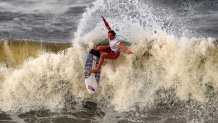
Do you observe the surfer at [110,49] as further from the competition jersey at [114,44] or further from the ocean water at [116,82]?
the ocean water at [116,82]

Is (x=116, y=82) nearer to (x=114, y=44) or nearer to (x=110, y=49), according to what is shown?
(x=110, y=49)

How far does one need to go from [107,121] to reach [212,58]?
11.4 feet

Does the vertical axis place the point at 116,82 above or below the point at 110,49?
below

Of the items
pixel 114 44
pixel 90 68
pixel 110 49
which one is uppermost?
pixel 114 44

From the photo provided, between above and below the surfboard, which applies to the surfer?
above

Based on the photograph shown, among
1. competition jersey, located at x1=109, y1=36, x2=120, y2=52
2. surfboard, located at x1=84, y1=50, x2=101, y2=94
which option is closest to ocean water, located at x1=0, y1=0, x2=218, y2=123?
surfboard, located at x1=84, y1=50, x2=101, y2=94

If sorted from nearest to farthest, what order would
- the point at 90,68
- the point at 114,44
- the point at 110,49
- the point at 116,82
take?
the point at 114,44 → the point at 110,49 → the point at 90,68 → the point at 116,82

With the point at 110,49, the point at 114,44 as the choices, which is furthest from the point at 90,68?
the point at 114,44

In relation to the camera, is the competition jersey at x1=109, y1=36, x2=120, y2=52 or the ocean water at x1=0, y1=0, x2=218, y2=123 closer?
the competition jersey at x1=109, y1=36, x2=120, y2=52

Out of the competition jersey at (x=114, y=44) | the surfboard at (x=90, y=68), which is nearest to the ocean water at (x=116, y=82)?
the surfboard at (x=90, y=68)

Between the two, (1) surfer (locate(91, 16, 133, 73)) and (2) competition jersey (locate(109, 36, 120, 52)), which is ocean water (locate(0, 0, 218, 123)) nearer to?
(1) surfer (locate(91, 16, 133, 73))

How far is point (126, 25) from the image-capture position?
14.0 meters

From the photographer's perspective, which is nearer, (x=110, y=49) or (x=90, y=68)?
(x=110, y=49)

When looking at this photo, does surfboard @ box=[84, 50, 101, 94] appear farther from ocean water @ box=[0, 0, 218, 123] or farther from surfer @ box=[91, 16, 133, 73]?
ocean water @ box=[0, 0, 218, 123]
